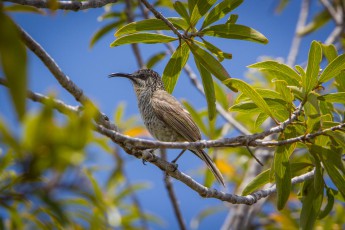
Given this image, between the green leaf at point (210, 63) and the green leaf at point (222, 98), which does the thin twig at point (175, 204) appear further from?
the green leaf at point (210, 63)

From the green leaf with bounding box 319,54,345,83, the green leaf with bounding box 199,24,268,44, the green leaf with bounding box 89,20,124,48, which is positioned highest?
the green leaf with bounding box 89,20,124,48

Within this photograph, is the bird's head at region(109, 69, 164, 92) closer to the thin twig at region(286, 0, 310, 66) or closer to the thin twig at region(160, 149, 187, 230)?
the thin twig at region(160, 149, 187, 230)

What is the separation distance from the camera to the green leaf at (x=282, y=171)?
340 centimetres

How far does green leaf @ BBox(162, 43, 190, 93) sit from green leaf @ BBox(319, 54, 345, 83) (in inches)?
37.2

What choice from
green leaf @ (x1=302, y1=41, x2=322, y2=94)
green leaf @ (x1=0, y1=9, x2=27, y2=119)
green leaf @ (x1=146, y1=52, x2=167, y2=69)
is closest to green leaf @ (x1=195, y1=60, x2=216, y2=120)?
green leaf @ (x1=302, y1=41, x2=322, y2=94)

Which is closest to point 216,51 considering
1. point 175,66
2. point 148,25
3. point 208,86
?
point 208,86

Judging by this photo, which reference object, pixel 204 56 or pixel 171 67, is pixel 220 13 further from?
pixel 171 67

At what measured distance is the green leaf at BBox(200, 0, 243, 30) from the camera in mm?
3461

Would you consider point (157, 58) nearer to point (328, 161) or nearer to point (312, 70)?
point (312, 70)

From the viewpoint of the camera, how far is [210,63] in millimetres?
3443

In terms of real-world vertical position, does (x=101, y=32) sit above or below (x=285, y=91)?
above

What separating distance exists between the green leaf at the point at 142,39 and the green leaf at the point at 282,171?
3.42 ft

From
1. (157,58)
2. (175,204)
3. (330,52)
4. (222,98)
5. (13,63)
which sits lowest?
(13,63)

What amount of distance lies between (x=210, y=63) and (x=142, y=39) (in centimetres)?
50
